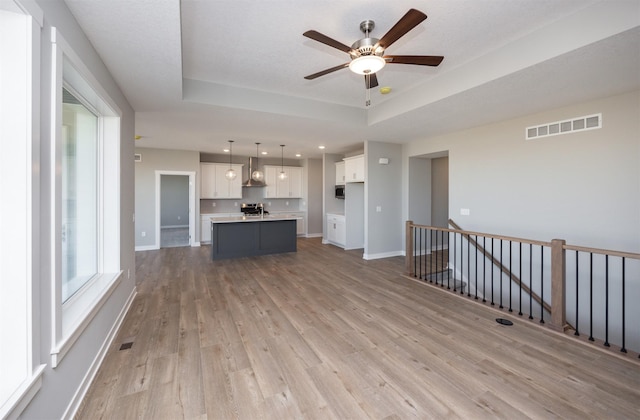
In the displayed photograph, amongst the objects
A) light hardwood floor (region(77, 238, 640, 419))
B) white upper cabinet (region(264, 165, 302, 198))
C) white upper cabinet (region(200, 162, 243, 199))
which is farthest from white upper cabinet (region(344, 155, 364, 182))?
white upper cabinet (region(200, 162, 243, 199))

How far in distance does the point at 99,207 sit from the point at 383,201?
5078mm

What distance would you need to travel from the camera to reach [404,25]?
1887 mm

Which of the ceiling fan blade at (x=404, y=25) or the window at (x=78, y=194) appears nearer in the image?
the ceiling fan blade at (x=404, y=25)

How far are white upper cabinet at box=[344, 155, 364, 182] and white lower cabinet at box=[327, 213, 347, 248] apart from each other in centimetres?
111

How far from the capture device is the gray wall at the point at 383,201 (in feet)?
19.9

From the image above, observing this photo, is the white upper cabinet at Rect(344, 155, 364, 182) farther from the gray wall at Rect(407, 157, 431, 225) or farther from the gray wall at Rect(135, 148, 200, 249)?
the gray wall at Rect(135, 148, 200, 249)

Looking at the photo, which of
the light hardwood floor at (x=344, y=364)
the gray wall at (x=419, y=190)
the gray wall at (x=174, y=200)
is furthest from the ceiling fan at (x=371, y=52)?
the gray wall at (x=174, y=200)

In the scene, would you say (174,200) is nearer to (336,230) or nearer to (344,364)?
(336,230)

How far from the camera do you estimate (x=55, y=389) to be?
1.53 m

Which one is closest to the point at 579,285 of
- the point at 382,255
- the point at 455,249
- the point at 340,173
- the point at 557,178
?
the point at 557,178

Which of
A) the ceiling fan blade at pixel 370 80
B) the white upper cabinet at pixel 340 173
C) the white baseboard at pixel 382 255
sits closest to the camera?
the ceiling fan blade at pixel 370 80

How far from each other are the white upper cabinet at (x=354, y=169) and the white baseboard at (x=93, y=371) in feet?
16.5

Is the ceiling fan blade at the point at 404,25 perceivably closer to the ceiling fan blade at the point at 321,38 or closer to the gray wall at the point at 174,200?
the ceiling fan blade at the point at 321,38

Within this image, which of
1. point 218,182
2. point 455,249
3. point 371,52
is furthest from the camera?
point 218,182
